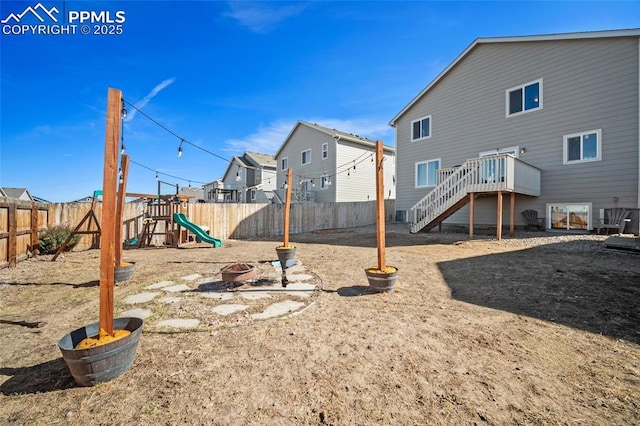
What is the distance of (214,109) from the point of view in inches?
648

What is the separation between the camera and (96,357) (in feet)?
7.38

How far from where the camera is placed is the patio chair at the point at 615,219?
9375 mm

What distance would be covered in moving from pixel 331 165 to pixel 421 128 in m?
7.28

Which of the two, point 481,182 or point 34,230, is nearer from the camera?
point 34,230

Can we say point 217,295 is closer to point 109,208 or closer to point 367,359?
point 109,208

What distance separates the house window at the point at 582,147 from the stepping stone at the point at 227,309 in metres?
13.3

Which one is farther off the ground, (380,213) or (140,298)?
Result: (380,213)

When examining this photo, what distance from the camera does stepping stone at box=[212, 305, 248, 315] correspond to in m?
3.92

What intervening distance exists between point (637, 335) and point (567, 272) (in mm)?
2932

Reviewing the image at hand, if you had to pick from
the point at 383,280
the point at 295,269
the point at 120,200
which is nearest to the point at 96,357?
the point at 383,280

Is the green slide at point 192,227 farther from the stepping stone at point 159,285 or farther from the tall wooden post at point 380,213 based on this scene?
the tall wooden post at point 380,213

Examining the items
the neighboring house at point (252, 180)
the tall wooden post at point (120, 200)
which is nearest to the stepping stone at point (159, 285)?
the tall wooden post at point (120, 200)

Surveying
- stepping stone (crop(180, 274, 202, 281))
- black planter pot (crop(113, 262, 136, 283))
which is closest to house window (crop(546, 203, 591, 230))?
stepping stone (crop(180, 274, 202, 281))

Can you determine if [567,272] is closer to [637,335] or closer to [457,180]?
[637,335]
